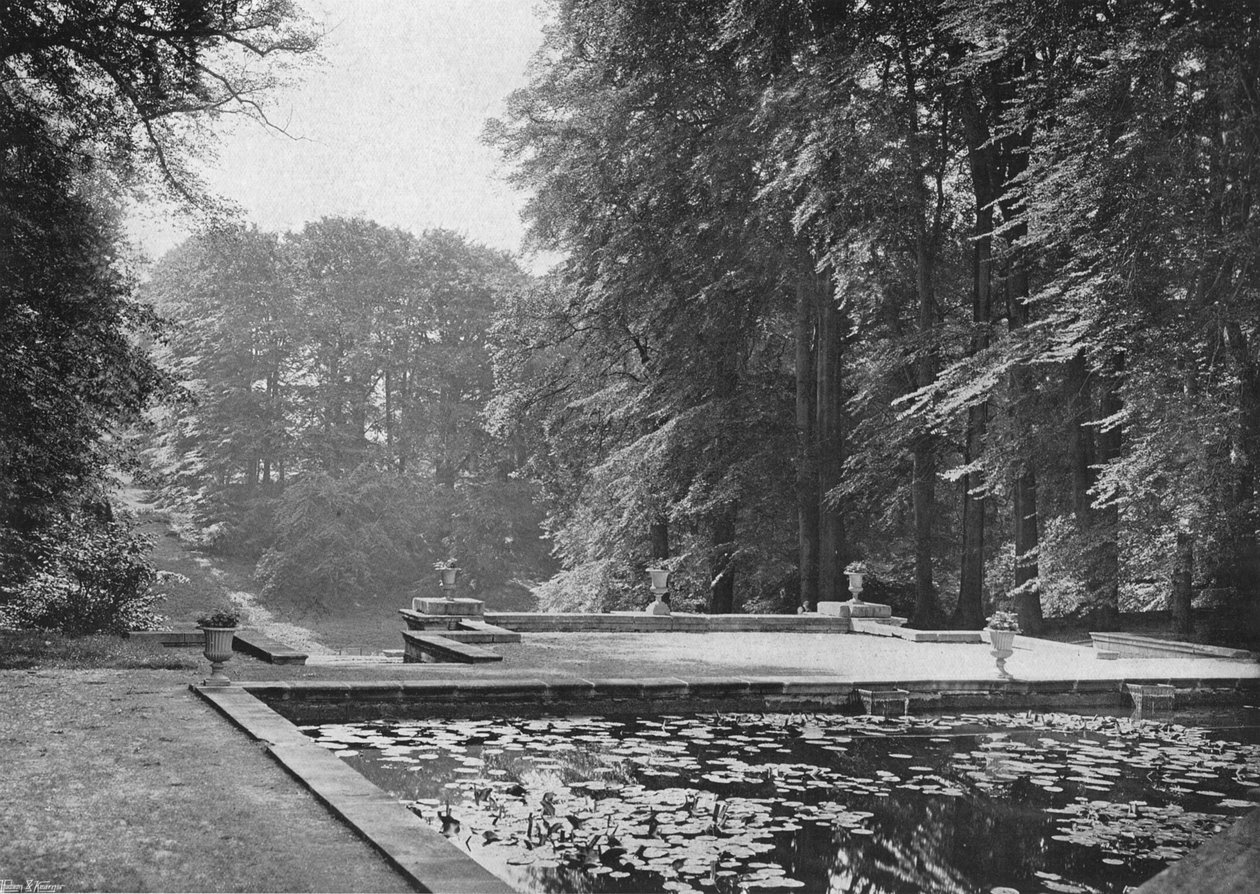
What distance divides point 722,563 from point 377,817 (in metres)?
18.0

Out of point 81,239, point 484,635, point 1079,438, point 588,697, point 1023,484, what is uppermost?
point 81,239

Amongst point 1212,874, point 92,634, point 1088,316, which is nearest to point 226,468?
point 92,634

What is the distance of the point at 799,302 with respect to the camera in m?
21.8

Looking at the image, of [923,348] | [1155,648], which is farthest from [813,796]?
[923,348]

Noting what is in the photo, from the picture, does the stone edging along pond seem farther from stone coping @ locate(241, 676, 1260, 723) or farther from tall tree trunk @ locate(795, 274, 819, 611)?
tall tree trunk @ locate(795, 274, 819, 611)

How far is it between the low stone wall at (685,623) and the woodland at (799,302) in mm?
2004

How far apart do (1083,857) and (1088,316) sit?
29.8 ft

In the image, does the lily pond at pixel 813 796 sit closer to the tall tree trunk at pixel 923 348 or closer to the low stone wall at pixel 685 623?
the low stone wall at pixel 685 623

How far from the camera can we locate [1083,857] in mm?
6289

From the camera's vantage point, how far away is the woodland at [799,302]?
13.1 meters

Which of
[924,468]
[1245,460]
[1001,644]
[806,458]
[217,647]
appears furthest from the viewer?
[806,458]

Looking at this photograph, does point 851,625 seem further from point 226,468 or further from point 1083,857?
point 226,468

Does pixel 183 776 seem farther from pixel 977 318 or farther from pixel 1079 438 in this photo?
pixel 977 318

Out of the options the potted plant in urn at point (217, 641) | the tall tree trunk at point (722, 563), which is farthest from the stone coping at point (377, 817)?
the tall tree trunk at point (722, 563)
